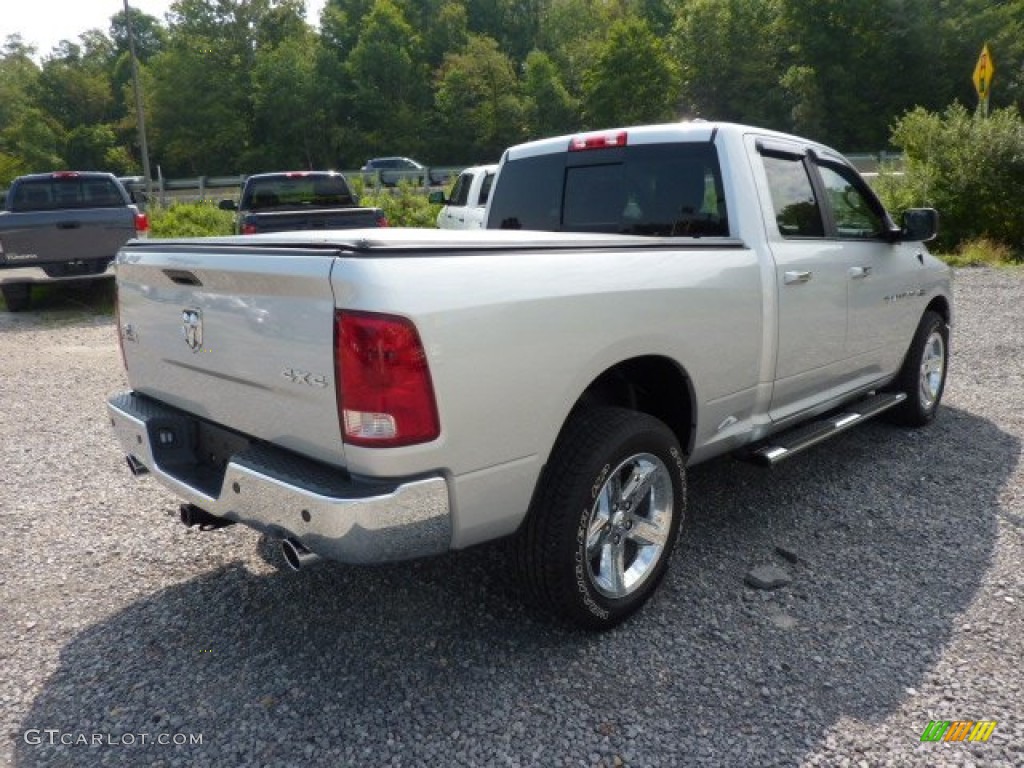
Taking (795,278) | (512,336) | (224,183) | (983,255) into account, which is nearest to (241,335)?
(512,336)

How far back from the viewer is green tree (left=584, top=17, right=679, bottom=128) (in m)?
59.8

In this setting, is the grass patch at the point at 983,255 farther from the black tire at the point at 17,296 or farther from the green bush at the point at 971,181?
the black tire at the point at 17,296

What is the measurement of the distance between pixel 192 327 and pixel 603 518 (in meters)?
1.61

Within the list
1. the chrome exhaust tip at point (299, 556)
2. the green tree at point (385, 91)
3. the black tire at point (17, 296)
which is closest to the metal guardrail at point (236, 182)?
the black tire at point (17, 296)

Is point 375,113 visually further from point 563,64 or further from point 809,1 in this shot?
point 809,1

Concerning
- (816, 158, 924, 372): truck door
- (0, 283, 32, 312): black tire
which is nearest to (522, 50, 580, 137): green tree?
(0, 283, 32, 312): black tire

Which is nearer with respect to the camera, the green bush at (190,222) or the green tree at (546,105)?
the green bush at (190,222)

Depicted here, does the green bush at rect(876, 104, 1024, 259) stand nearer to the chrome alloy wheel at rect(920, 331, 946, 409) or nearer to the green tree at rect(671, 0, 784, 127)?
the chrome alloy wheel at rect(920, 331, 946, 409)

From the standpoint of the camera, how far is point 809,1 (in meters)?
63.7

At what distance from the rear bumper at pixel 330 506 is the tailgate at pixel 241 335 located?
0.08 m

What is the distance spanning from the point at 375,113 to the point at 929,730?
71.1 meters

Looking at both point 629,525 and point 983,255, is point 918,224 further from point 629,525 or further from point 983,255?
point 983,255

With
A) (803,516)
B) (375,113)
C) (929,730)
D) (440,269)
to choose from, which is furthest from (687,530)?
(375,113)

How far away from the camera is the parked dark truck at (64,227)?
391 inches
